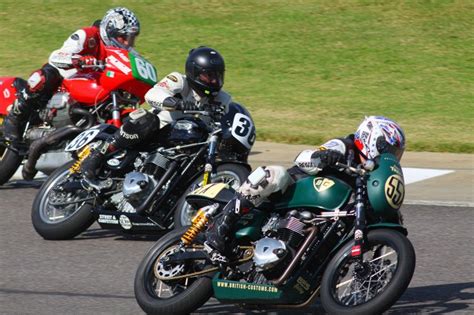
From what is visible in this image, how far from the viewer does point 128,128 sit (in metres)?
9.85

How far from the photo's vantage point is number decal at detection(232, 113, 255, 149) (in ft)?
31.1

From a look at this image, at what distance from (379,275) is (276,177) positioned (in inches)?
34.7

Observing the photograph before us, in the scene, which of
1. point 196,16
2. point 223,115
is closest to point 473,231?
point 223,115

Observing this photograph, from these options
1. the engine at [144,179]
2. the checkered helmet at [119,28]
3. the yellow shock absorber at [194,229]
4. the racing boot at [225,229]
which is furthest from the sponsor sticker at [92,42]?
the racing boot at [225,229]

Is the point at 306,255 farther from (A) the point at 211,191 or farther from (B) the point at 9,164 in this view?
(B) the point at 9,164

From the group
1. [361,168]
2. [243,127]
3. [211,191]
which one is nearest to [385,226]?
[361,168]

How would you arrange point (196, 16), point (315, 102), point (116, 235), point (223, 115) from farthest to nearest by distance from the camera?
point (196, 16) < point (315, 102) < point (116, 235) < point (223, 115)

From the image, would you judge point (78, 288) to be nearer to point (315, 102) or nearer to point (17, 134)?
point (17, 134)

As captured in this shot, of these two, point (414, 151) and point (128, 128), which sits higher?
point (128, 128)

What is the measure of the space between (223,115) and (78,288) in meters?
2.06

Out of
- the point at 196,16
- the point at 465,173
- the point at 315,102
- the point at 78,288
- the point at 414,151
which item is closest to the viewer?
the point at 78,288

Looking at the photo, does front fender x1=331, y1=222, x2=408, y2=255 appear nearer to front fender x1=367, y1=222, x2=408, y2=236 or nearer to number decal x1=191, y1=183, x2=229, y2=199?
front fender x1=367, y1=222, x2=408, y2=236

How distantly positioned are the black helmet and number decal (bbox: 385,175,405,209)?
3.11 meters

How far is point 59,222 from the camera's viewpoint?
32.4ft
